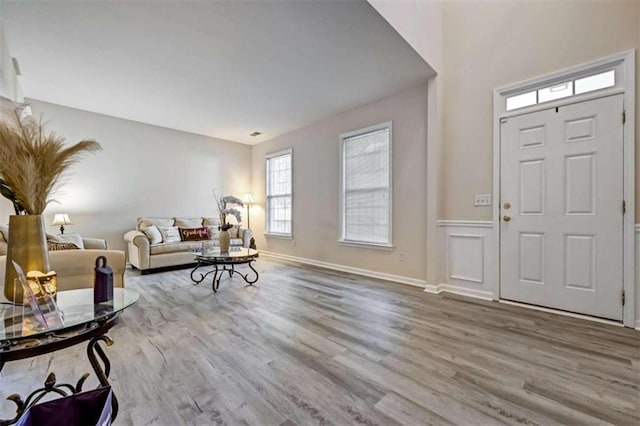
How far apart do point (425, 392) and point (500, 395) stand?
1.30ft

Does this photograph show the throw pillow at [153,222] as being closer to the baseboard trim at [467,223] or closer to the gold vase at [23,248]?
the gold vase at [23,248]

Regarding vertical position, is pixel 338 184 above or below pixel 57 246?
above

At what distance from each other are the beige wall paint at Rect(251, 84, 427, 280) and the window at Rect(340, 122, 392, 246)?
0.42 ft

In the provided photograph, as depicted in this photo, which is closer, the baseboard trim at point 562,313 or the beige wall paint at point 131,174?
the baseboard trim at point 562,313

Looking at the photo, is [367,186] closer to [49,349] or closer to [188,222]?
[188,222]

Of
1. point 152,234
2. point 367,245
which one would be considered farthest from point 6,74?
point 367,245

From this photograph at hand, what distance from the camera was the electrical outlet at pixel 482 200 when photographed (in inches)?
122

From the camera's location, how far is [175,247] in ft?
14.9

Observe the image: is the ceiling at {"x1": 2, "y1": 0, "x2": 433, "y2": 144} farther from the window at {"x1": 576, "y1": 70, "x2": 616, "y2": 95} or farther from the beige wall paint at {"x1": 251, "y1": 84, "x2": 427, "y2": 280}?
the window at {"x1": 576, "y1": 70, "x2": 616, "y2": 95}

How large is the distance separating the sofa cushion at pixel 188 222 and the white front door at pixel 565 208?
506cm

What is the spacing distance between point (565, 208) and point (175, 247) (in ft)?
17.2

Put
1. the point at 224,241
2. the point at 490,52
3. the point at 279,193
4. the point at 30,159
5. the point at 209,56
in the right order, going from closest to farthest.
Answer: the point at 30,159 < the point at 209,56 < the point at 490,52 < the point at 224,241 < the point at 279,193

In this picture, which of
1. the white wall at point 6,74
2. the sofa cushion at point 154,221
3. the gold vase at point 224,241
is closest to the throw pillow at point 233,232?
the sofa cushion at point 154,221

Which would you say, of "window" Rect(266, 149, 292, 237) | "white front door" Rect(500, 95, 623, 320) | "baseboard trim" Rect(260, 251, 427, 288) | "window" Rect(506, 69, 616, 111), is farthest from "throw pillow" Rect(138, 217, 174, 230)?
"window" Rect(506, 69, 616, 111)
